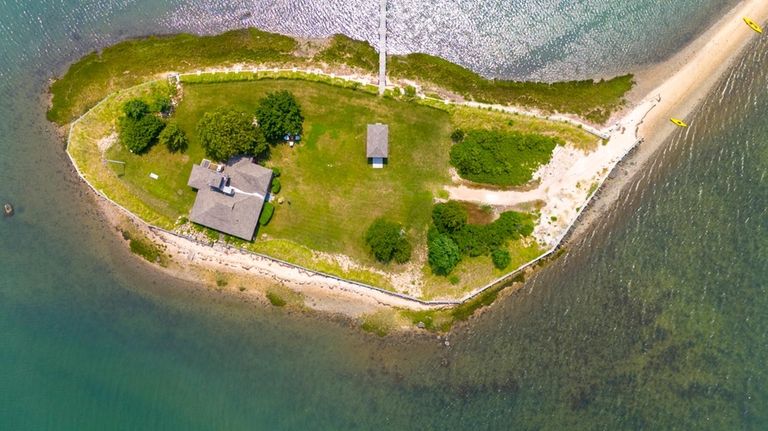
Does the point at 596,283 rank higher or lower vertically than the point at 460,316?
higher

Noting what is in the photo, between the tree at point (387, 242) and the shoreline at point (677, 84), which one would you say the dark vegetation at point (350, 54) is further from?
the shoreline at point (677, 84)

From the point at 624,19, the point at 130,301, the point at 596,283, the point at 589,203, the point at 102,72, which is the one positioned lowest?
the point at 130,301

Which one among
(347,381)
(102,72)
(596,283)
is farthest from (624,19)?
(102,72)

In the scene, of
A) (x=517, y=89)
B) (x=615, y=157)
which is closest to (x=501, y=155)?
(x=517, y=89)

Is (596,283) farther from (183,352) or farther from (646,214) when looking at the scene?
(183,352)

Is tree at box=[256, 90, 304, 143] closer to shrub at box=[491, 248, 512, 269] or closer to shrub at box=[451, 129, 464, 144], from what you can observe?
shrub at box=[451, 129, 464, 144]

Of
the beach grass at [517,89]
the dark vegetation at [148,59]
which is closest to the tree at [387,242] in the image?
the beach grass at [517,89]

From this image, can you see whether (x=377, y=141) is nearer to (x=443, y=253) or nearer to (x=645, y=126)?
(x=443, y=253)
